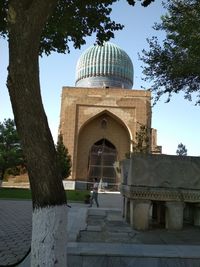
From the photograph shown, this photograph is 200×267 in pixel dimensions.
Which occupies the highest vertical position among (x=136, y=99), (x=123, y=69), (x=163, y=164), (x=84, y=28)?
(x=123, y=69)

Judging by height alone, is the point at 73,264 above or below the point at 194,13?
below

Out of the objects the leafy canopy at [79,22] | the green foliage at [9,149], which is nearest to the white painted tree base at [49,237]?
the leafy canopy at [79,22]

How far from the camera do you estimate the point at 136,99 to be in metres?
39.3

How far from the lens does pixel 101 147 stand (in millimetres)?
39969

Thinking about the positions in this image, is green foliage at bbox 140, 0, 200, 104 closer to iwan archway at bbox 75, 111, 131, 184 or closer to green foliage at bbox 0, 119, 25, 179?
green foliage at bbox 0, 119, 25, 179

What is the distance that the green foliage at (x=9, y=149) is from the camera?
94.4ft

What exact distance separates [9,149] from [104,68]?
17363 mm

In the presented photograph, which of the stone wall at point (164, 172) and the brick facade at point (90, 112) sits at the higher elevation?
the brick facade at point (90, 112)

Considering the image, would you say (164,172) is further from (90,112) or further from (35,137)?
(90,112)

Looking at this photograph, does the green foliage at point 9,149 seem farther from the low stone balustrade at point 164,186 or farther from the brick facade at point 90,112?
the low stone balustrade at point 164,186

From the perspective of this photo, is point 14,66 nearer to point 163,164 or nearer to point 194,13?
point 163,164

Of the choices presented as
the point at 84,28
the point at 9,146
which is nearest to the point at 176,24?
the point at 84,28

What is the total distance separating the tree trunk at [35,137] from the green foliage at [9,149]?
81.4 feet

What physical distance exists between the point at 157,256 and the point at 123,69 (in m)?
40.2
